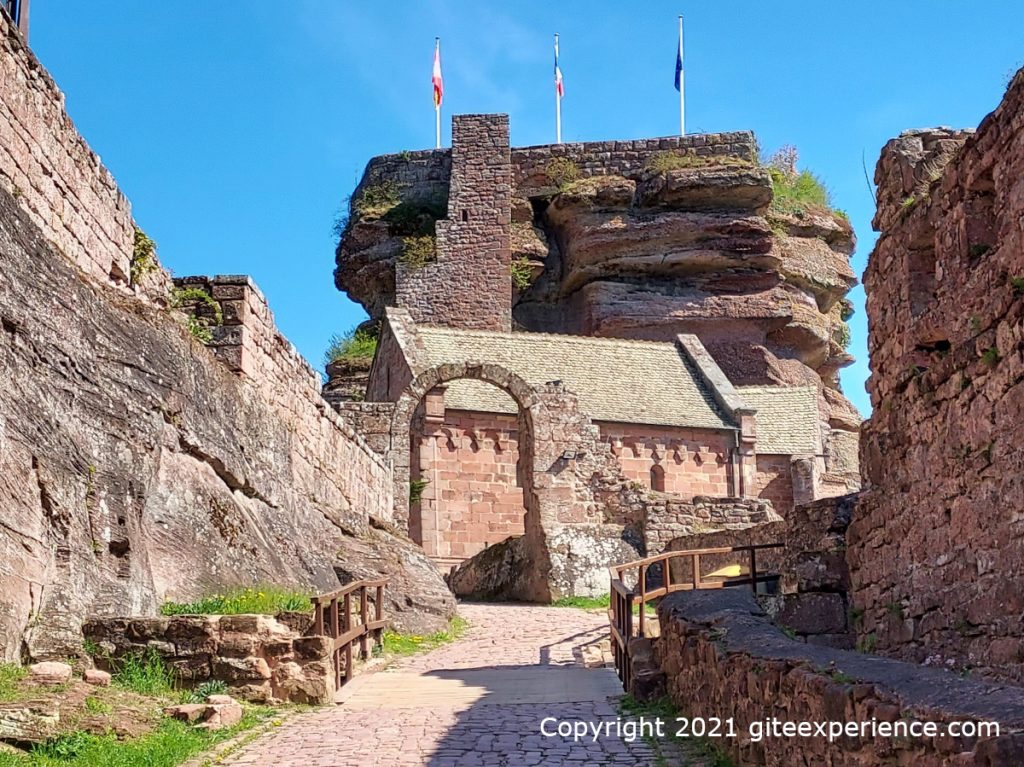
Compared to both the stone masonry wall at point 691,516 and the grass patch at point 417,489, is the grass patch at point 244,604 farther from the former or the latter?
the grass patch at point 417,489

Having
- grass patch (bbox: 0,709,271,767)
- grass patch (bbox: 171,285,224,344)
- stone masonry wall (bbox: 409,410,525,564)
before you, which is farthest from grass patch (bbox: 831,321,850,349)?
grass patch (bbox: 0,709,271,767)

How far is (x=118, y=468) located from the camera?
1012cm

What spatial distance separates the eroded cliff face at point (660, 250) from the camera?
149 feet

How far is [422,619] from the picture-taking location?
52.4 ft

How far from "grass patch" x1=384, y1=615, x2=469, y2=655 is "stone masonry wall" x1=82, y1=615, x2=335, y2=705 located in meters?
4.04

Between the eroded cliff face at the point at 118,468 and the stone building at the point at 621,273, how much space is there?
885 inches

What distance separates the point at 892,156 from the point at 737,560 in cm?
1158

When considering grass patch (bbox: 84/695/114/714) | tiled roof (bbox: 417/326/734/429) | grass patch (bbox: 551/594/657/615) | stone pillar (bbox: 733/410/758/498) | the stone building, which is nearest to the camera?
grass patch (bbox: 84/695/114/714)

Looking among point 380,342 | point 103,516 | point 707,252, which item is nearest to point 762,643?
point 103,516

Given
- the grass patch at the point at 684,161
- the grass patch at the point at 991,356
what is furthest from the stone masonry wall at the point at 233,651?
the grass patch at the point at 684,161

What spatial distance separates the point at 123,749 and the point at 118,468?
3.39 metres

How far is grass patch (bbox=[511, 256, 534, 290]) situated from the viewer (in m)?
46.6

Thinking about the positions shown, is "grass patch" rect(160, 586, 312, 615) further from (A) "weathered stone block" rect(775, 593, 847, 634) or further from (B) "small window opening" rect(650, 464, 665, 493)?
(B) "small window opening" rect(650, 464, 665, 493)

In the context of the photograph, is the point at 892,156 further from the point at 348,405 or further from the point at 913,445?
the point at 348,405
